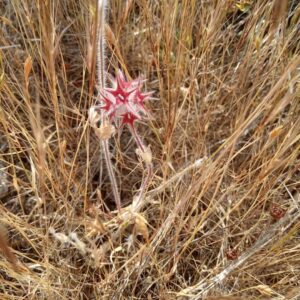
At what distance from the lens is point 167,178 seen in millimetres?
1098

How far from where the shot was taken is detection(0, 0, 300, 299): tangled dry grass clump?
3.04 feet

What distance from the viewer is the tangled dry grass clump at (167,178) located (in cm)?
93

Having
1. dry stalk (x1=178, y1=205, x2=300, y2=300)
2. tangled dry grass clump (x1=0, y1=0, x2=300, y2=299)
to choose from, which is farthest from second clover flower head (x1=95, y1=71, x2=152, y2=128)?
dry stalk (x1=178, y1=205, x2=300, y2=300)

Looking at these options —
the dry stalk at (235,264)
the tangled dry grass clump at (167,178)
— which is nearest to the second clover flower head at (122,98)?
the tangled dry grass clump at (167,178)

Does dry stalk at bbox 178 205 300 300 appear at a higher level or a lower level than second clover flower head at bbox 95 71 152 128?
lower

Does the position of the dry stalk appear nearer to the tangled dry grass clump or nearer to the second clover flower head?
the tangled dry grass clump

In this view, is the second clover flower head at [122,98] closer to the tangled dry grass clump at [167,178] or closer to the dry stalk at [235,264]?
the tangled dry grass clump at [167,178]

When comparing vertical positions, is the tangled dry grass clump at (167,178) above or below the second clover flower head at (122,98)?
below

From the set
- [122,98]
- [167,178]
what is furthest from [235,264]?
[122,98]

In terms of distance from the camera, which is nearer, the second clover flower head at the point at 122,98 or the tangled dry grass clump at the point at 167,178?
the second clover flower head at the point at 122,98

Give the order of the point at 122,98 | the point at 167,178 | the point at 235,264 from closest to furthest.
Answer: the point at 122,98, the point at 235,264, the point at 167,178

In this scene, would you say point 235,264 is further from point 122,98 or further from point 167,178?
point 122,98

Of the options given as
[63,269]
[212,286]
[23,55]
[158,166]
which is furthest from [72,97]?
[212,286]

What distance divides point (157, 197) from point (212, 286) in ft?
0.89
